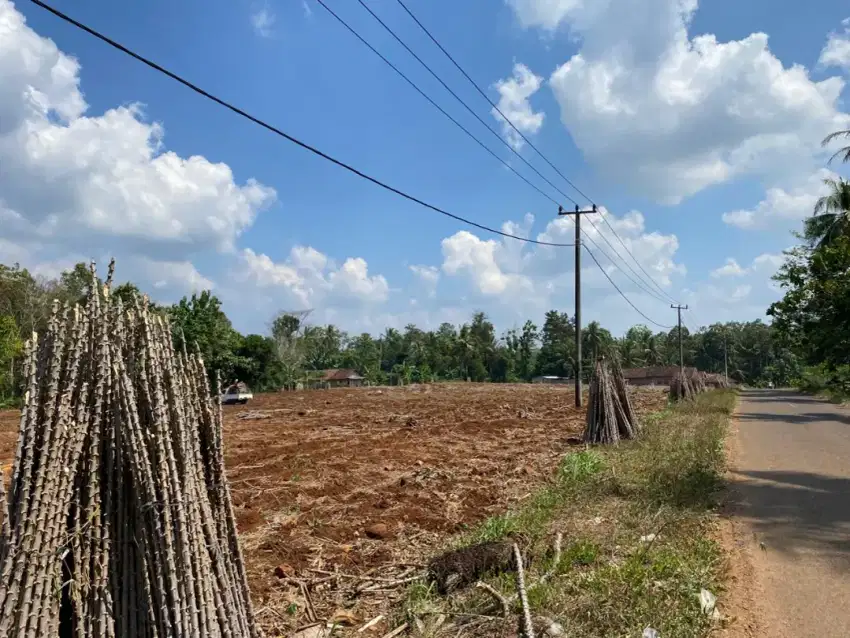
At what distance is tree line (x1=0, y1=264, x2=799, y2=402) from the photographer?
3234 cm

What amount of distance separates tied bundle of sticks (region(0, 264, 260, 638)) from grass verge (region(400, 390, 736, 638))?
1.70 metres

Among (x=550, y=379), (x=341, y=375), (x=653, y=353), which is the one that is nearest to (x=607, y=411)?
(x=341, y=375)

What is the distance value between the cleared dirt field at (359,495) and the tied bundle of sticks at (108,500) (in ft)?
4.62

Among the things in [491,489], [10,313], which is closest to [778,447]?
[491,489]

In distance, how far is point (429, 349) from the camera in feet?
235

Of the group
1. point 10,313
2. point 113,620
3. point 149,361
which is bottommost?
point 113,620

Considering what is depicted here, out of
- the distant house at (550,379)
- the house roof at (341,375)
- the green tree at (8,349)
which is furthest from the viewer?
the distant house at (550,379)

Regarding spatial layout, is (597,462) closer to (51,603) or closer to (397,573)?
(397,573)

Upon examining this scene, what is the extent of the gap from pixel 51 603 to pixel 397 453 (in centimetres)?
873

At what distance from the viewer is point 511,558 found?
476 cm

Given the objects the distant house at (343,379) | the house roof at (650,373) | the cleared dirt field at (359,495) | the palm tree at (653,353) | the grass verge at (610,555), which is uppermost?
the palm tree at (653,353)

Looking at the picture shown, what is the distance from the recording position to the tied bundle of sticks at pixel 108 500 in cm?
275

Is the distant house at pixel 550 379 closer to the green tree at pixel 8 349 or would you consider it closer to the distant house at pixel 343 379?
the distant house at pixel 343 379

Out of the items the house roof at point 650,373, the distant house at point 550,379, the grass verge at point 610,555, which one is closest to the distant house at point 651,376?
the house roof at point 650,373
